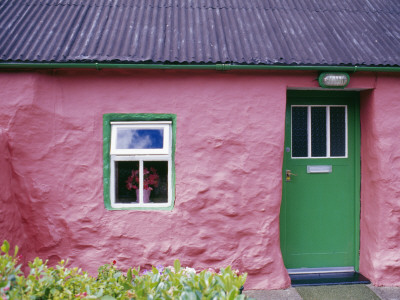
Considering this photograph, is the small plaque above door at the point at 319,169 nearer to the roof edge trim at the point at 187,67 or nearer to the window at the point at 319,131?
the window at the point at 319,131

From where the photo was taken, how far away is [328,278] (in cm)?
443

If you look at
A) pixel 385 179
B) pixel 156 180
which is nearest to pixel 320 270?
pixel 385 179

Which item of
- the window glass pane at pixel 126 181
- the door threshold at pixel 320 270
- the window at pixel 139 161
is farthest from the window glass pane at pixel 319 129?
the window glass pane at pixel 126 181

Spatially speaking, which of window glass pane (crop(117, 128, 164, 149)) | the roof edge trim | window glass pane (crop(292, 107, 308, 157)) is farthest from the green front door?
window glass pane (crop(117, 128, 164, 149))

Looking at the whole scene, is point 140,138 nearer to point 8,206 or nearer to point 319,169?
point 8,206

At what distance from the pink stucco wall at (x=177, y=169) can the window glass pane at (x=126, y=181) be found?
27cm

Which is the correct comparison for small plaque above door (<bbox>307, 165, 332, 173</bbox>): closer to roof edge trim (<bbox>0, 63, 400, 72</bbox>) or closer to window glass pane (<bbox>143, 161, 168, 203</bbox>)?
roof edge trim (<bbox>0, 63, 400, 72</bbox>)

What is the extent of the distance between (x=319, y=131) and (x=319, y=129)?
0.03 meters

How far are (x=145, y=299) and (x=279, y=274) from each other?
8.29 feet

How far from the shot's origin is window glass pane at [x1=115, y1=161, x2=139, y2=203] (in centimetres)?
420

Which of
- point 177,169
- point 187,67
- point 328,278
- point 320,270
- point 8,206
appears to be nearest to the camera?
point 8,206

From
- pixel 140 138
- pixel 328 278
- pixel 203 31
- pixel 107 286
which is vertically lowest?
pixel 328 278

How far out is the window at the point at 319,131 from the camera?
4680 mm

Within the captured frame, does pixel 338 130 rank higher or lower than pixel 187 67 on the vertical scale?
lower
